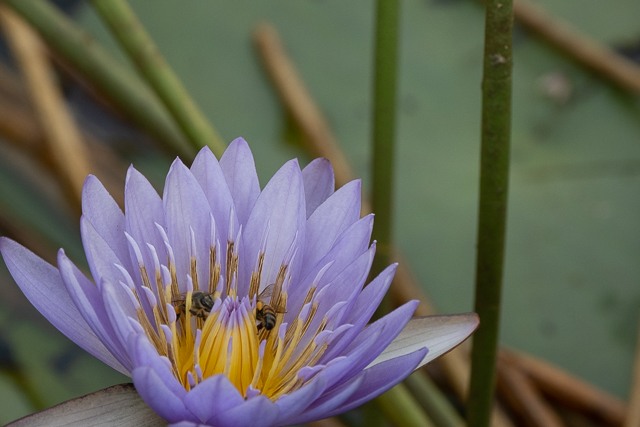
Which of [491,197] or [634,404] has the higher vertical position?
[491,197]

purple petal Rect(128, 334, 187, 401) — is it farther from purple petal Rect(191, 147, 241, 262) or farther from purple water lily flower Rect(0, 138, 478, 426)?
purple petal Rect(191, 147, 241, 262)

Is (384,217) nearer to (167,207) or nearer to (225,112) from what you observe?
(167,207)

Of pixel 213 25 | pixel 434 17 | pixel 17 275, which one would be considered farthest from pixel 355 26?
pixel 17 275

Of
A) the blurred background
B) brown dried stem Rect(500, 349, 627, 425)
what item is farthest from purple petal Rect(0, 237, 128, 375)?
brown dried stem Rect(500, 349, 627, 425)

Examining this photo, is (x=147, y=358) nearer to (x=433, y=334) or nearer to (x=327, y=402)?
(x=327, y=402)

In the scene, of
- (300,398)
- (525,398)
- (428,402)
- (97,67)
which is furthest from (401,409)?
(97,67)

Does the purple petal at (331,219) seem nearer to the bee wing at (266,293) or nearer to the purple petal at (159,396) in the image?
the bee wing at (266,293)
